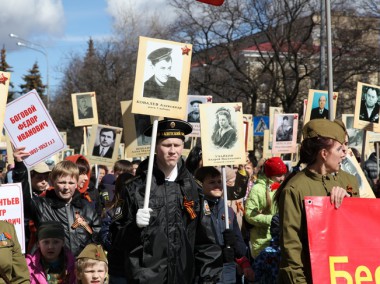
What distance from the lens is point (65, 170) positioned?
21.9 ft

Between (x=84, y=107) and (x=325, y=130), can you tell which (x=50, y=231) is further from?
(x=84, y=107)

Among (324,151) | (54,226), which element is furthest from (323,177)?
(54,226)

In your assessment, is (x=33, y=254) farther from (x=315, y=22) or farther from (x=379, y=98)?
(x=315, y=22)

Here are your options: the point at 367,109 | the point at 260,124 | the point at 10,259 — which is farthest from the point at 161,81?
the point at 260,124

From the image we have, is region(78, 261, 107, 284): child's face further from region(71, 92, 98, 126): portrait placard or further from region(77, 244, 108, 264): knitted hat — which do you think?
region(71, 92, 98, 126): portrait placard

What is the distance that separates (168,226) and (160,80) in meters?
1.56

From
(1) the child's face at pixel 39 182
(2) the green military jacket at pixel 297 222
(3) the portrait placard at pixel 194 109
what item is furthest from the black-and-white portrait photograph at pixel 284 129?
(2) the green military jacket at pixel 297 222

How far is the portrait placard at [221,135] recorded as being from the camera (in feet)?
28.3

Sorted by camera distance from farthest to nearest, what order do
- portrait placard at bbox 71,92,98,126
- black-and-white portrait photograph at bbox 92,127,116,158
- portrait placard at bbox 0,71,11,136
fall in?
portrait placard at bbox 71,92,98,126, black-and-white portrait photograph at bbox 92,127,116,158, portrait placard at bbox 0,71,11,136

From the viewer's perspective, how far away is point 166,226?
4965 millimetres

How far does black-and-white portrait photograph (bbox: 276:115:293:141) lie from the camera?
15.1 metres

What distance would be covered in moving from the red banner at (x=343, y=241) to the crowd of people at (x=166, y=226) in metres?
0.07

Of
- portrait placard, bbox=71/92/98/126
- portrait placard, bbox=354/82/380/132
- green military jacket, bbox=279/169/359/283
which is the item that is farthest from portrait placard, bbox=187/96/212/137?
green military jacket, bbox=279/169/359/283

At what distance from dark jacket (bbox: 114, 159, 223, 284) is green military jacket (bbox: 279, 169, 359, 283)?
2.63ft
